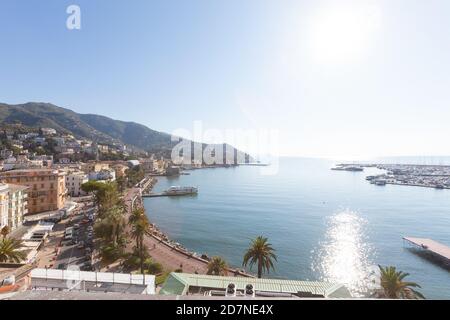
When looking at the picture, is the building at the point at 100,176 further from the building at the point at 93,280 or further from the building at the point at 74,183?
the building at the point at 93,280

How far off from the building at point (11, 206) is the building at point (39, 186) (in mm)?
4363

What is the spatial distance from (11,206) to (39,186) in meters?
8.08

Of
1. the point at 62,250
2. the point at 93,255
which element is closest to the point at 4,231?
the point at 62,250

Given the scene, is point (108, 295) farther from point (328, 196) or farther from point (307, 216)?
point (328, 196)

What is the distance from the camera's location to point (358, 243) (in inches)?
1064

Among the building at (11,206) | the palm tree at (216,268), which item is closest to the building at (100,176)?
the building at (11,206)

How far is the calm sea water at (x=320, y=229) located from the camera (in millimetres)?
21000

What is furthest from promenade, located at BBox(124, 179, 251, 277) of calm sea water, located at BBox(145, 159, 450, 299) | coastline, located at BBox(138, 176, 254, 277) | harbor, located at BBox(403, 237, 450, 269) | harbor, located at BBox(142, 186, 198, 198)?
harbor, located at BBox(142, 186, 198, 198)

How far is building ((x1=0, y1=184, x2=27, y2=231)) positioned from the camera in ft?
68.1

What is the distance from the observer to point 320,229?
30844 mm

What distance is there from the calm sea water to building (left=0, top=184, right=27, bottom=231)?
12.3m

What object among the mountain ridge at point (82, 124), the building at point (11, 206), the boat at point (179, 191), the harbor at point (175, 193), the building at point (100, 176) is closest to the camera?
the building at point (11, 206)
